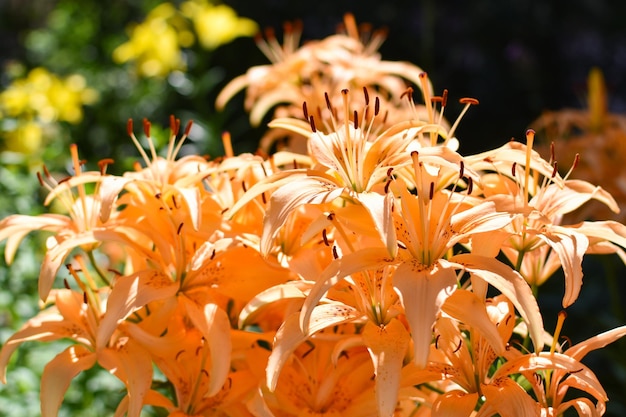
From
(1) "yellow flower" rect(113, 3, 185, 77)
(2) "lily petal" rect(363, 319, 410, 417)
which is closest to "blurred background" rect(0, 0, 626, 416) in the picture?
(1) "yellow flower" rect(113, 3, 185, 77)

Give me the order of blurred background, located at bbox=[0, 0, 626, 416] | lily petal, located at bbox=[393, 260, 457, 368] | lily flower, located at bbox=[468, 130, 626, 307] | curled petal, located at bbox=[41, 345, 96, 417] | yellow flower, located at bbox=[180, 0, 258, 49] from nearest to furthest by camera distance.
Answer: lily petal, located at bbox=[393, 260, 457, 368] < lily flower, located at bbox=[468, 130, 626, 307] < curled petal, located at bbox=[41, 345, 96, 417] < blurred background, located at bbox=[0, 0, 626, 416] < yellow flower, located at bbox=[180, 0, 258, 49]

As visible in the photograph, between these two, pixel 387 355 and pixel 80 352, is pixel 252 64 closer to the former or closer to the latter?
pixel 80 352

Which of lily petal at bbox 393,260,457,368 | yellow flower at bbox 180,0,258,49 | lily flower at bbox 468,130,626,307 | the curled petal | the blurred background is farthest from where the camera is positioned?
yellow flower at bbox 180,0,258,49

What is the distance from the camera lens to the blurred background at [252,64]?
122 inches

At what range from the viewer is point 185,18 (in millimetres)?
3434

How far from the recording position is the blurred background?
10.1 ft

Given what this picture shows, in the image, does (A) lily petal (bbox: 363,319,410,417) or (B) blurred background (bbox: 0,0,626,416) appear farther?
(B) blurred background (bbox: 0,0,626,416)

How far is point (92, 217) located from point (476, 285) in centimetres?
58

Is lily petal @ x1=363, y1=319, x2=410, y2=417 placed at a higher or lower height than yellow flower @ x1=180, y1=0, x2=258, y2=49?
higher

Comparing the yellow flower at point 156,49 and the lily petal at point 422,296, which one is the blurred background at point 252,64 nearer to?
the yellow flower at point 156,49

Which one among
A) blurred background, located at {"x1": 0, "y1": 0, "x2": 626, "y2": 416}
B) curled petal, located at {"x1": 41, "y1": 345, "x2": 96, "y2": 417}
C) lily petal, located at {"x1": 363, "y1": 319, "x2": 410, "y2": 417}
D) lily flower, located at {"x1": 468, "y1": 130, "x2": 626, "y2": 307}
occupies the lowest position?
blurred background, located at {"x1": 0, "y1": 0, "x2": 626, "y2": 416}

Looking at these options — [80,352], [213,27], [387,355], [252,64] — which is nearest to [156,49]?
[213,27]

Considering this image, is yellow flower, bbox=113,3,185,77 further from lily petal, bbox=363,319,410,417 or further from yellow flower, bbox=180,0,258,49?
lily petal, bbox=363,319,410,417

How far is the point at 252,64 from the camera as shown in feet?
15.6
